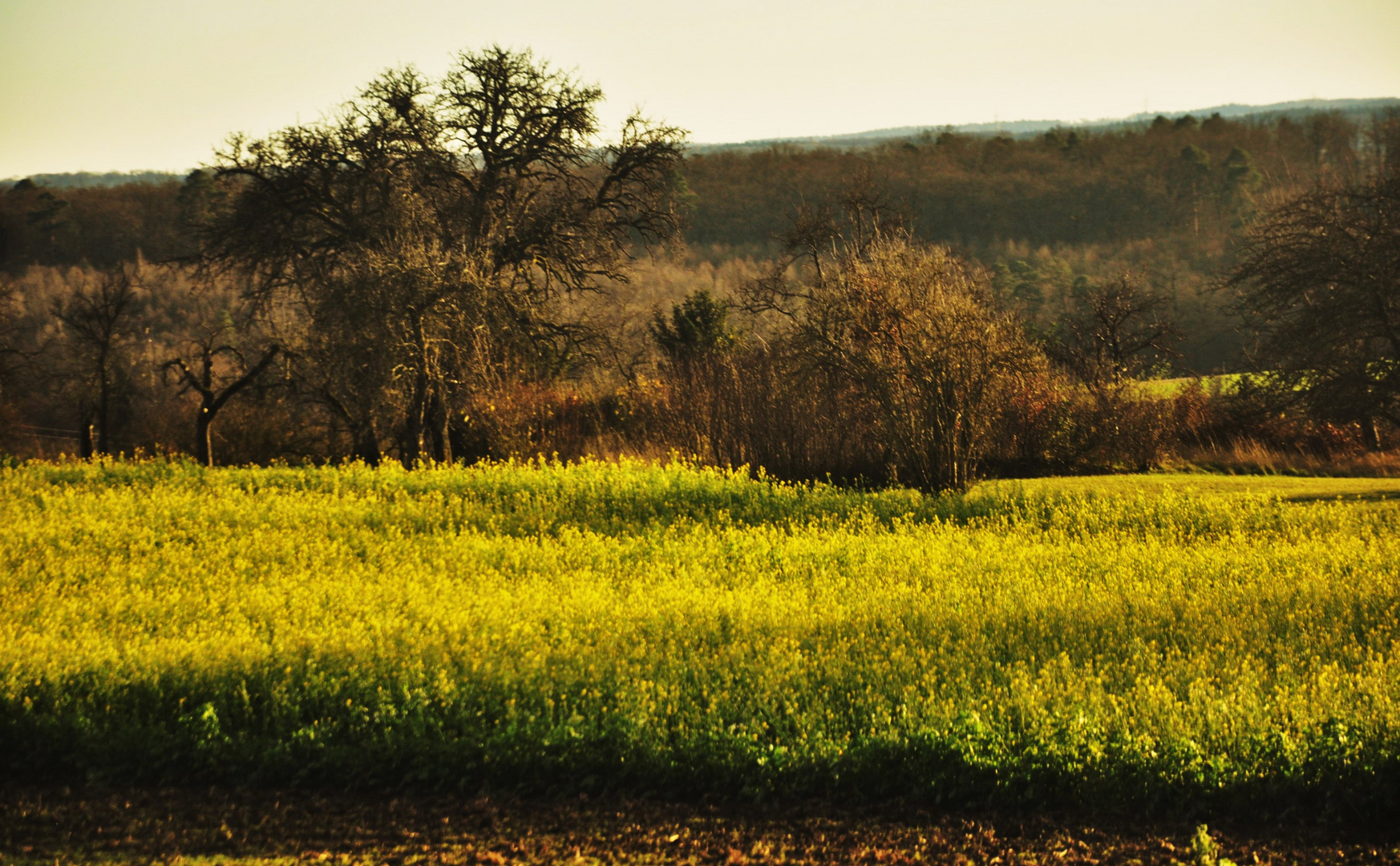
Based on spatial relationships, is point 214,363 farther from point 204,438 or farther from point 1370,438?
point 1370,438

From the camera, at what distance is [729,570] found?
1020cm

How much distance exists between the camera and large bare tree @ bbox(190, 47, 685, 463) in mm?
22281

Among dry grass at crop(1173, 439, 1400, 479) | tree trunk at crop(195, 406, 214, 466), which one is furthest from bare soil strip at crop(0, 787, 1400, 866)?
dry grass at crop(1173, 439, 1400, 479)

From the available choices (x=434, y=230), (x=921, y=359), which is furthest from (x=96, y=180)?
(x=921, y=359)

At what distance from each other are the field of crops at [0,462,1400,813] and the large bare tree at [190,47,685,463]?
1015 centimetres

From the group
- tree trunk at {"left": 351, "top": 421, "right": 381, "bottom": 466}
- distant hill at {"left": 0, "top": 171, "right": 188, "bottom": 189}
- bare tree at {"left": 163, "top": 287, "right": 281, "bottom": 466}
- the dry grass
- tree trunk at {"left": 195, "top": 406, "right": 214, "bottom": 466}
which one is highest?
distant hill at {"left": 0, "top": 171, "right": 188, "bottom": 189}

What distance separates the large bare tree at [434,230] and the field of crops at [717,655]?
10.1 metres

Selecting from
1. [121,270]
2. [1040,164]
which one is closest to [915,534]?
[121,270]

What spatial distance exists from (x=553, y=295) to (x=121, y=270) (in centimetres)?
1911

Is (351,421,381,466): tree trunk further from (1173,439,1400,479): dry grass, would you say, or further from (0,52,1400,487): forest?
(1173,439,1400,479): dry grass

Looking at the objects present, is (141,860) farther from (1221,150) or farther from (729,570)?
(1221,150)

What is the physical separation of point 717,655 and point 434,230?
22.6 meters

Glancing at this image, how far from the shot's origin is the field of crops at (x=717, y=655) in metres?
5.70

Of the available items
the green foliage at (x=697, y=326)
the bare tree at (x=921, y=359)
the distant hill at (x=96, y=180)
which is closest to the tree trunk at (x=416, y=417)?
the green foliage at (x=697, y=326)
